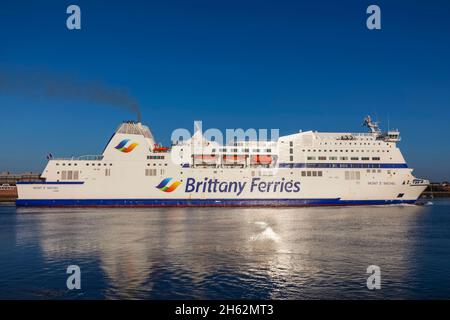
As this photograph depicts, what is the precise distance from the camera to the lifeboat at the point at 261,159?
40500 millimetres

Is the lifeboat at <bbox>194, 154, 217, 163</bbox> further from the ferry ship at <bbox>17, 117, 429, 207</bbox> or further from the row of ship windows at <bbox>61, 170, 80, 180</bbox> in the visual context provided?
the row of ship windows at <bbox>61, 170, 80, 180</bbox>

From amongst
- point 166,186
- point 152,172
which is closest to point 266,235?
point 166,186

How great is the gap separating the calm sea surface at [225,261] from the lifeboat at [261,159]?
16.8 meters

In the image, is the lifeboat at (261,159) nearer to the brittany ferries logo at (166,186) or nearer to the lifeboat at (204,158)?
the lifeboat at (204,158)

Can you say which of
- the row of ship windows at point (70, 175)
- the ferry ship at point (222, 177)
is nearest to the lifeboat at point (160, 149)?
the ferry ship at point (222, 177)

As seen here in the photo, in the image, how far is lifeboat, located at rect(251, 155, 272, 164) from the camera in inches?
1594

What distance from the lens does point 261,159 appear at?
133 feet

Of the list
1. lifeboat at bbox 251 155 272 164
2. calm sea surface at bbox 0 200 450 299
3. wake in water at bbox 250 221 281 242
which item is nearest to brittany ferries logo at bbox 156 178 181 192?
lifeboat at bbox 251 155 272 164

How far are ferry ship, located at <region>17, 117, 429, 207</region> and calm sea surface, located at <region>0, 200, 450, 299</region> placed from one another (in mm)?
14089

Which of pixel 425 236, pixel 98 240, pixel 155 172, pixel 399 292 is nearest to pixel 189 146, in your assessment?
pixel 155 172
